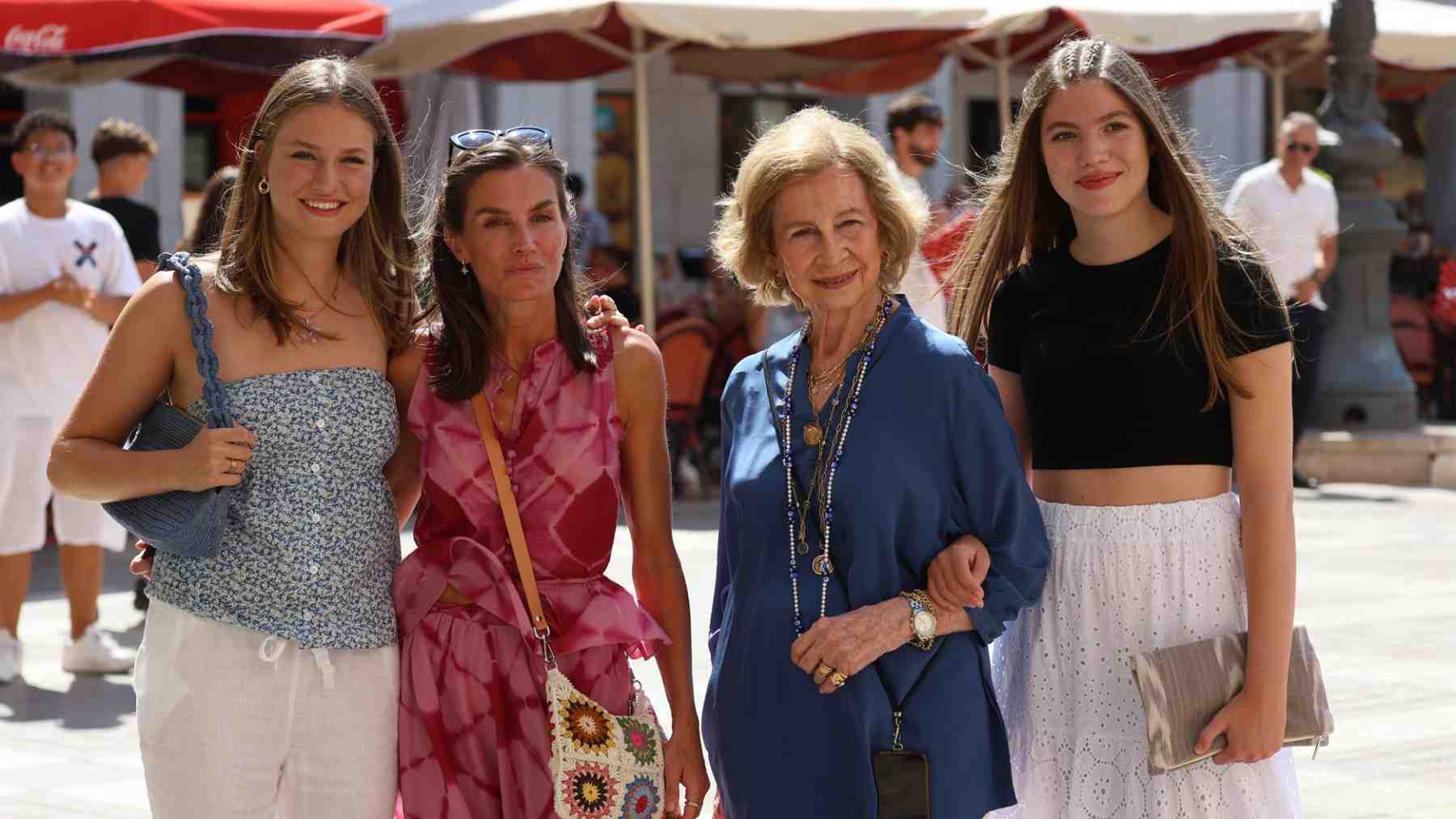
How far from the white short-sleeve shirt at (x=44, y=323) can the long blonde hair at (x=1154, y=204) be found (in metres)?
4.93

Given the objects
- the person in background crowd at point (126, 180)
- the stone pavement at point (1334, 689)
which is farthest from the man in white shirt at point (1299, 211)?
the person in background crowd at point (126, 180)

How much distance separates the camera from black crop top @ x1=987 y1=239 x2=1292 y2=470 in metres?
3.08

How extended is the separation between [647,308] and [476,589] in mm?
9390

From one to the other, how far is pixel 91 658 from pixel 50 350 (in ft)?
3.93

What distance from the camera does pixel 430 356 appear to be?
10.4ft

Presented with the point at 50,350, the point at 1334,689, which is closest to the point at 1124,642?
the point at 1334,689

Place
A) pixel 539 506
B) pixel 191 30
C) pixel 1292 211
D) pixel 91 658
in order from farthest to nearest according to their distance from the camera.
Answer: pixel 1292 211, pixel 191 30, pixel 91 658, pixel 539 506

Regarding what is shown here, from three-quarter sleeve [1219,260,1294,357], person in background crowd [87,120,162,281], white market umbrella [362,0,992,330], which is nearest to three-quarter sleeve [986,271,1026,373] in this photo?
three-quarter sleeve [1219,260,1294,357]

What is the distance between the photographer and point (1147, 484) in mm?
3135

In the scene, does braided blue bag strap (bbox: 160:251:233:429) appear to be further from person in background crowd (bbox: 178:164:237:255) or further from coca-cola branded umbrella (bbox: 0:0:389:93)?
coca-cola branded umbrella (bbox: 0:0:389:93)

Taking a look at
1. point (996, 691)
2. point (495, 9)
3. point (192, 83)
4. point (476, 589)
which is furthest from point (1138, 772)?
point (192, 83)

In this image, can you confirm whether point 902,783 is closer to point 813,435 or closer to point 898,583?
point 898,583

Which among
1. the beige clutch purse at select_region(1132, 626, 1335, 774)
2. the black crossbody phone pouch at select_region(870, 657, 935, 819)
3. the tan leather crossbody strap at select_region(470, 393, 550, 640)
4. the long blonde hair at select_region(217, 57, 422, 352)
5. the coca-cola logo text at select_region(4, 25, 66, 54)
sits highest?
the coca-cola logo text at select_region(4, 25, 66, 54)

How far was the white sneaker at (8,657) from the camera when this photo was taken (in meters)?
7.03
